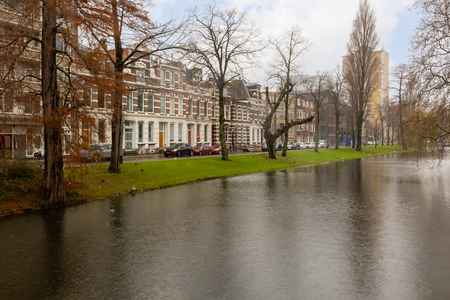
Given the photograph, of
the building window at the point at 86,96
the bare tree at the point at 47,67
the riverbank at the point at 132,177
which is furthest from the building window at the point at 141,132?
the building window at the point at 86,96

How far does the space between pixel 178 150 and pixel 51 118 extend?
27.5 metres

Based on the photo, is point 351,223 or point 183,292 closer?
point 183,292

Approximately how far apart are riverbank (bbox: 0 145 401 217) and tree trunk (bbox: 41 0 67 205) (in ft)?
1.51

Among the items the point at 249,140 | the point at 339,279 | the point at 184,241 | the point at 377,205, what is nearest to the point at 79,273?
the point at 184,241

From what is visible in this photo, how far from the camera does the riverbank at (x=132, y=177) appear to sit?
13008 mm

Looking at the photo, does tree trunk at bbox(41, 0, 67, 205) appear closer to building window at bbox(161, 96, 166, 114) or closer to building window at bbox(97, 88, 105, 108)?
building window at bbox(97, 88, 105, 108)

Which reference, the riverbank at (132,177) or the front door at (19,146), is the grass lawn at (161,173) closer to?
the riverbank at (132,177)

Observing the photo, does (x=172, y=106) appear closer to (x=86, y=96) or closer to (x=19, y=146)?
(x=86, y=96)

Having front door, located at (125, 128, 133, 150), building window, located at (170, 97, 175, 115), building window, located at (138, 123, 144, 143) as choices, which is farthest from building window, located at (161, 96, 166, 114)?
front door, located at (125, 128, 133, 150)

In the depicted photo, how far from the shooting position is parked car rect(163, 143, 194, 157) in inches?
1545

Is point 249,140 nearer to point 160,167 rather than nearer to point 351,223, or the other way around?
point 160,167

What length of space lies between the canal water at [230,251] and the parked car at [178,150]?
83.2 ft

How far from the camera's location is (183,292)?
549 cm

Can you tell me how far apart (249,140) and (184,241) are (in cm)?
6237
